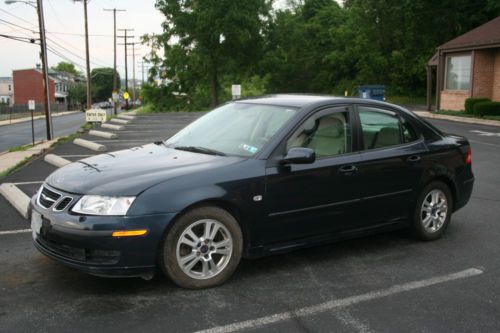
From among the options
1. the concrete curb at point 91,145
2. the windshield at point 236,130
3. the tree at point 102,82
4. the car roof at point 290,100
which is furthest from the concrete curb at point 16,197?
the tree at point 102,82

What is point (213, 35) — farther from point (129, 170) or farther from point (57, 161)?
point (129, 170)

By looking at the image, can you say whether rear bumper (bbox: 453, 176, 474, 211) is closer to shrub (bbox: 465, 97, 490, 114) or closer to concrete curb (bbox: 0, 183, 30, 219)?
concrete curb (bbox: 0, 183, 30, 219)

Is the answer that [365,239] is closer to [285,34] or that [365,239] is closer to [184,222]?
[184,222]

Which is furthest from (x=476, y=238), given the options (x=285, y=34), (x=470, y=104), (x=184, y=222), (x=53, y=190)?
(x=285, y=34)

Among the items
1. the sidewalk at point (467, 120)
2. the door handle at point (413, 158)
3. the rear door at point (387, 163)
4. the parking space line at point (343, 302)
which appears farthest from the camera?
the sidewalk at point (467, 120)

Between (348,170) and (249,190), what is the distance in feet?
3.51

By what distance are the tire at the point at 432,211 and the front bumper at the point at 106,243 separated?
282cm

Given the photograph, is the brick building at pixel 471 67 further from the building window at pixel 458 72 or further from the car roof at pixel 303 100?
the car roof at pixel 303 100

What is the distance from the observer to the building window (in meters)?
28.2

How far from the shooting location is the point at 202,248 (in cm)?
429

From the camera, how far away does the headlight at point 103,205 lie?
13.1ft

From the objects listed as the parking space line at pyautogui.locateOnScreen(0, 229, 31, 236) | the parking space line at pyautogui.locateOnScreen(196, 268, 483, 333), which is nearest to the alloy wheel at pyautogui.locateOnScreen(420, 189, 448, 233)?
the parking space line at pyautogui.locateOnScreen(196, 268, 483, 333)

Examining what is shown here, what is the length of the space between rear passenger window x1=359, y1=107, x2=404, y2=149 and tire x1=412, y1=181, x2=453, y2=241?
0.63m

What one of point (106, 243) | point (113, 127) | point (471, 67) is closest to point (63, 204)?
point (106, 243)
